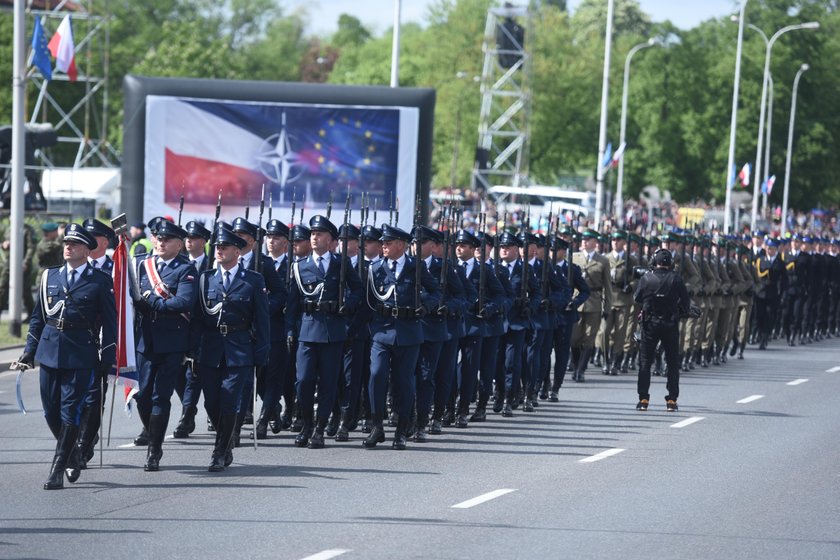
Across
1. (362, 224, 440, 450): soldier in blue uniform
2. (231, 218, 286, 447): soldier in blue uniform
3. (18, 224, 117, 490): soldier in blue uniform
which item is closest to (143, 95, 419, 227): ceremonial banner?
(231, 218, 286, 447): soldier in blue uniform

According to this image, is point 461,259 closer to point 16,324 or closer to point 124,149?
point 16,324

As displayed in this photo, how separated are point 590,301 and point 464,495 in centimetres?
1036

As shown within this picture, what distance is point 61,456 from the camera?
Result: 11117 mm

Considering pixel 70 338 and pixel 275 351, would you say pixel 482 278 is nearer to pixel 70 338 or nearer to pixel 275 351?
pixel 275 351

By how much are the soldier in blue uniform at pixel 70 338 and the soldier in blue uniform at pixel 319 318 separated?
2.31 metres

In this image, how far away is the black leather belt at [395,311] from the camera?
1382 cm

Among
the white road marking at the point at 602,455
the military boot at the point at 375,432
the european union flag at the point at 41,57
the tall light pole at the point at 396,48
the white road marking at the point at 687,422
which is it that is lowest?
the white road marking at the point at 687,422

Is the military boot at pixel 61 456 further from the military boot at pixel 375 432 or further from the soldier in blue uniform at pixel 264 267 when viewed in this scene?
the military boot at pixel 375 432

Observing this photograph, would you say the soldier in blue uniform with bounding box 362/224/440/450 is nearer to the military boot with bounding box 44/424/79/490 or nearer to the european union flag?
the military boot with bounding box 44/424/79/490

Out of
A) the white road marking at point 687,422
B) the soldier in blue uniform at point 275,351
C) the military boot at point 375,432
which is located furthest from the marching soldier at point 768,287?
the military boot at point 375,432

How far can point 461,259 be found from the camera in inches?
643

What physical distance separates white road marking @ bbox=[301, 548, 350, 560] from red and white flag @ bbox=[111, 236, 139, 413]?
3359mm

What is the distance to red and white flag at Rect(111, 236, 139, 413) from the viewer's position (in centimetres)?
1204

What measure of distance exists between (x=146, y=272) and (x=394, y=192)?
13273 mm
